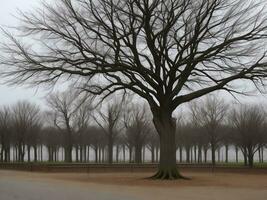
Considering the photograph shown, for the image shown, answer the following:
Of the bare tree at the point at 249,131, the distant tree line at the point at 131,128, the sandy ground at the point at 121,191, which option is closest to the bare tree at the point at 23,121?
the distant tree line at the point at 131,128

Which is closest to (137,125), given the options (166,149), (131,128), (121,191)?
(131,128)

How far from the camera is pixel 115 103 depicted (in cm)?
6619

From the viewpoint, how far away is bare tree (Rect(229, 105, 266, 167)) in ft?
180

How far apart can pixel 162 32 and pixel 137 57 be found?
2.38 metres

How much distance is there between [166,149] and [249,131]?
21.5 metres

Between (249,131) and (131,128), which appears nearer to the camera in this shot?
(249,131)

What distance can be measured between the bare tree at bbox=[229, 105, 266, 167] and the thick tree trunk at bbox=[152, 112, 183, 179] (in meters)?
19.4

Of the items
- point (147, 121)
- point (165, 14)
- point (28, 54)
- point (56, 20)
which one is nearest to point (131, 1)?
point (165, 14)

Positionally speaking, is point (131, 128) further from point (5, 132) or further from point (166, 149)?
point (166, 149)

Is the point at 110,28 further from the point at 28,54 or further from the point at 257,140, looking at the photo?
the point at 257,140

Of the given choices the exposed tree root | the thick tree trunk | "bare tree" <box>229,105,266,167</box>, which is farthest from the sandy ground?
"bare tree" <box>229,105,266,167</box>

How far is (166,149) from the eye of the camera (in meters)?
36.0

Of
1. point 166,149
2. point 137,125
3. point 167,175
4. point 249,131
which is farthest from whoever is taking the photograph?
point 137,125

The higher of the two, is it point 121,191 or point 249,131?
point 249,131
